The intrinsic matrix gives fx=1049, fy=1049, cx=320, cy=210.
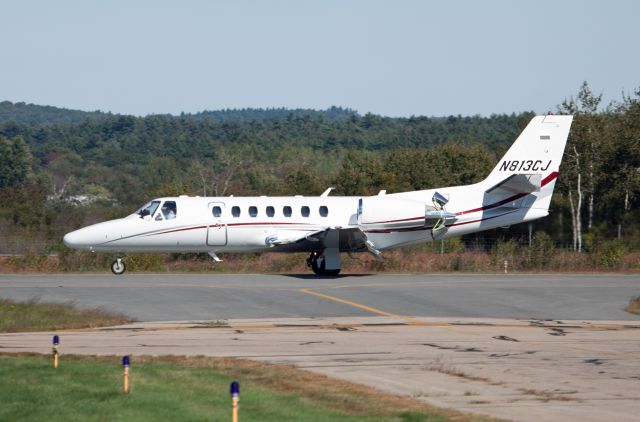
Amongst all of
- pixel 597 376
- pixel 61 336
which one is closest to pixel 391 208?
pixel 61 336

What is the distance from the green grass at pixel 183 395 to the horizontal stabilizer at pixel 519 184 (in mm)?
19859

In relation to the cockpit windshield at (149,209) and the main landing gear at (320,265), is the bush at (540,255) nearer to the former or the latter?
the main landing gear at (320,265)

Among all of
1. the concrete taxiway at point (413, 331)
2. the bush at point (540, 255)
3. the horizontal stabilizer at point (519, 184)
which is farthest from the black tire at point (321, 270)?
the bush at point (540, 255)

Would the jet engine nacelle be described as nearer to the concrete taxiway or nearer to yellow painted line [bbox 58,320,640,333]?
the concrete taxiway

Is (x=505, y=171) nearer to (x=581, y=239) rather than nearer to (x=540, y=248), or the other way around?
(x=540, y=248)

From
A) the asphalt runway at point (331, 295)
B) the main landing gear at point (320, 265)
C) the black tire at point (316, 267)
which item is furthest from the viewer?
the black tire at point (316, 267)

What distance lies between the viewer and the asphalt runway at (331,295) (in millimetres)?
25391

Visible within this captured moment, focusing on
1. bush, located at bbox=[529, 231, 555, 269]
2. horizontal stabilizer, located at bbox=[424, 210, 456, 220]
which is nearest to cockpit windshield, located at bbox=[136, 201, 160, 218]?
horizontal stabilizer, located at bbox=[424, 210, 456, 220]

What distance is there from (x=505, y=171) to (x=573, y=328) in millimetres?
14493

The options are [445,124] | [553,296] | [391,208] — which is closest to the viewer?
[553,296]

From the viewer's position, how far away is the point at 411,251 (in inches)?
1711

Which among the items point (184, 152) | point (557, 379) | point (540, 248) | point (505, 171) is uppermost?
point (184, 152)

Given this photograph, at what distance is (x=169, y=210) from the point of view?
3497cm

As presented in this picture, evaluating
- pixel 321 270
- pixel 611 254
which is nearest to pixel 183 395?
pixel 321 270
